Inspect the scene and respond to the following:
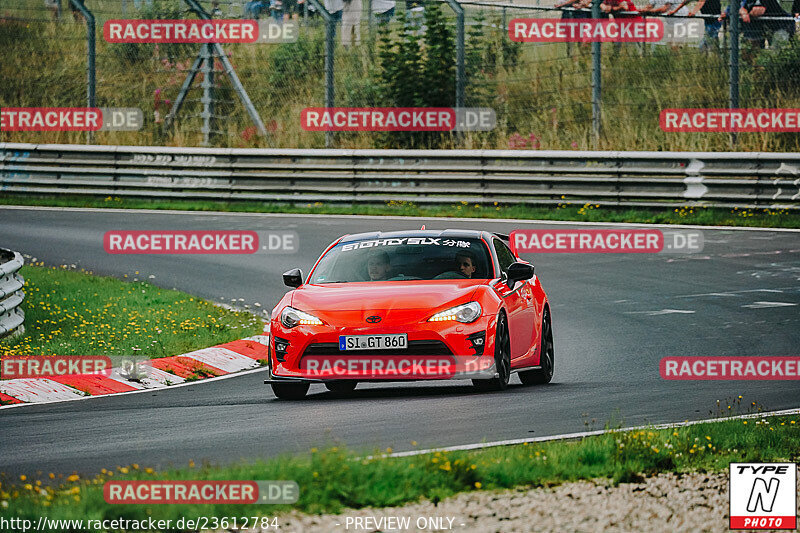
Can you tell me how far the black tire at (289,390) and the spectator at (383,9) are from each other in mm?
16907

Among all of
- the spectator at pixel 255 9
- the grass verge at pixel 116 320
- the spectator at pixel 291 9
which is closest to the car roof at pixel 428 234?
the grass verge at pixel 116 320

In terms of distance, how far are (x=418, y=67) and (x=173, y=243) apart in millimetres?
7443

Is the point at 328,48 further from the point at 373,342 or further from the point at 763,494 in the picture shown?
the point at 763,494

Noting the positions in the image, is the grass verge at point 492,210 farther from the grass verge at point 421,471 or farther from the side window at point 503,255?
the grass verge at point 421,471

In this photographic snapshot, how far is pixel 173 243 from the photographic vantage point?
2159cm

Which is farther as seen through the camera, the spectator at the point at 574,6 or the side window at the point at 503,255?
the spectator at the point at 574,6

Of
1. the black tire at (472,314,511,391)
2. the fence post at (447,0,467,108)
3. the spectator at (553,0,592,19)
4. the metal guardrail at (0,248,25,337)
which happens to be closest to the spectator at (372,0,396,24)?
the fence post at (447,0,467,108)

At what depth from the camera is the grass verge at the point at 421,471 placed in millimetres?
6320

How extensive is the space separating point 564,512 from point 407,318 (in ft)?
14.1

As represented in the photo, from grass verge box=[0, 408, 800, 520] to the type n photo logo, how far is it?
1.22 feet

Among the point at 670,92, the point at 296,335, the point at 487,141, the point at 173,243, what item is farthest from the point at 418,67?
the point at 296,335

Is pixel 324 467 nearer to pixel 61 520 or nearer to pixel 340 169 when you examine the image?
pixel 61 520

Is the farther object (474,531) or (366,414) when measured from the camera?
Answer: (366,414)

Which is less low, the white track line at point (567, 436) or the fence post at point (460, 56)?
the fence post at point (460, 56)
